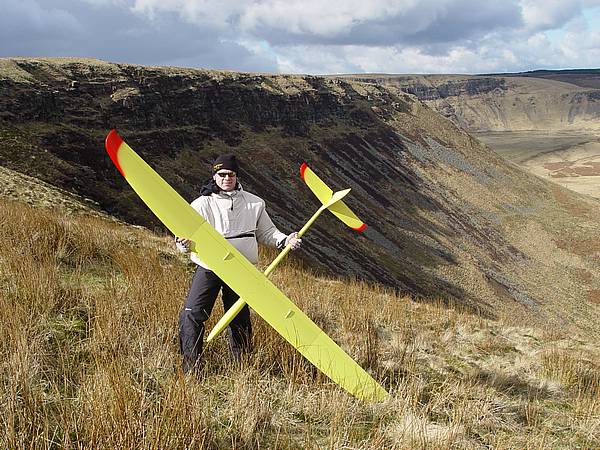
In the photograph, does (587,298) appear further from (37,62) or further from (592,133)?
(592,133)

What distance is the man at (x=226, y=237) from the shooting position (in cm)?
353

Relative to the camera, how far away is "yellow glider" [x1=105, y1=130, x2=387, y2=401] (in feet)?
10.7

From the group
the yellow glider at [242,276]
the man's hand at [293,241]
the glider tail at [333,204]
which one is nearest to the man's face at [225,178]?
the yellow glider at [242,276]

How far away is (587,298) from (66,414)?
44.1 meters

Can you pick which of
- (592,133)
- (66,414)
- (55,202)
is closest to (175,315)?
(66,414)

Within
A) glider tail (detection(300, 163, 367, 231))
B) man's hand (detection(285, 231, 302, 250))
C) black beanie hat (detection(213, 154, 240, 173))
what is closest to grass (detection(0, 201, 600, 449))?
man's hand (detection(285, 231, 302, 250))

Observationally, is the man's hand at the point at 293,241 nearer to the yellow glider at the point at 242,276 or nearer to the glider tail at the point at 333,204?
the yellow glider at the point at 242,276

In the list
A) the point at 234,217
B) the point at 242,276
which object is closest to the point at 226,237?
the point at 234,217

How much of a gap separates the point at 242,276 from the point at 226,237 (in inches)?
16.0

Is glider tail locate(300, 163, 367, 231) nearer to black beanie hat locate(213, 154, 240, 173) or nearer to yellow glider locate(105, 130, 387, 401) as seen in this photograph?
black beanie hat locate(213, 154, 240, 173)

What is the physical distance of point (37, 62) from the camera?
104ft

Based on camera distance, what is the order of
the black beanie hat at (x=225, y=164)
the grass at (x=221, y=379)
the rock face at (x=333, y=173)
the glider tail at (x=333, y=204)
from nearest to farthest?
the grass at (x=221, y=379) → the black beanie hat at (x=225, y=164) → the glider tail at (x=333, y=204) → the rock face at (x=333, y=173)

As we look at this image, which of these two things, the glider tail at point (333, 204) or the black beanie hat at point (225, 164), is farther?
the glider tail at point (333, 204)

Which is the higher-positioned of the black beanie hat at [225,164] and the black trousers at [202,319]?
the black beanie hat at [225,164]
